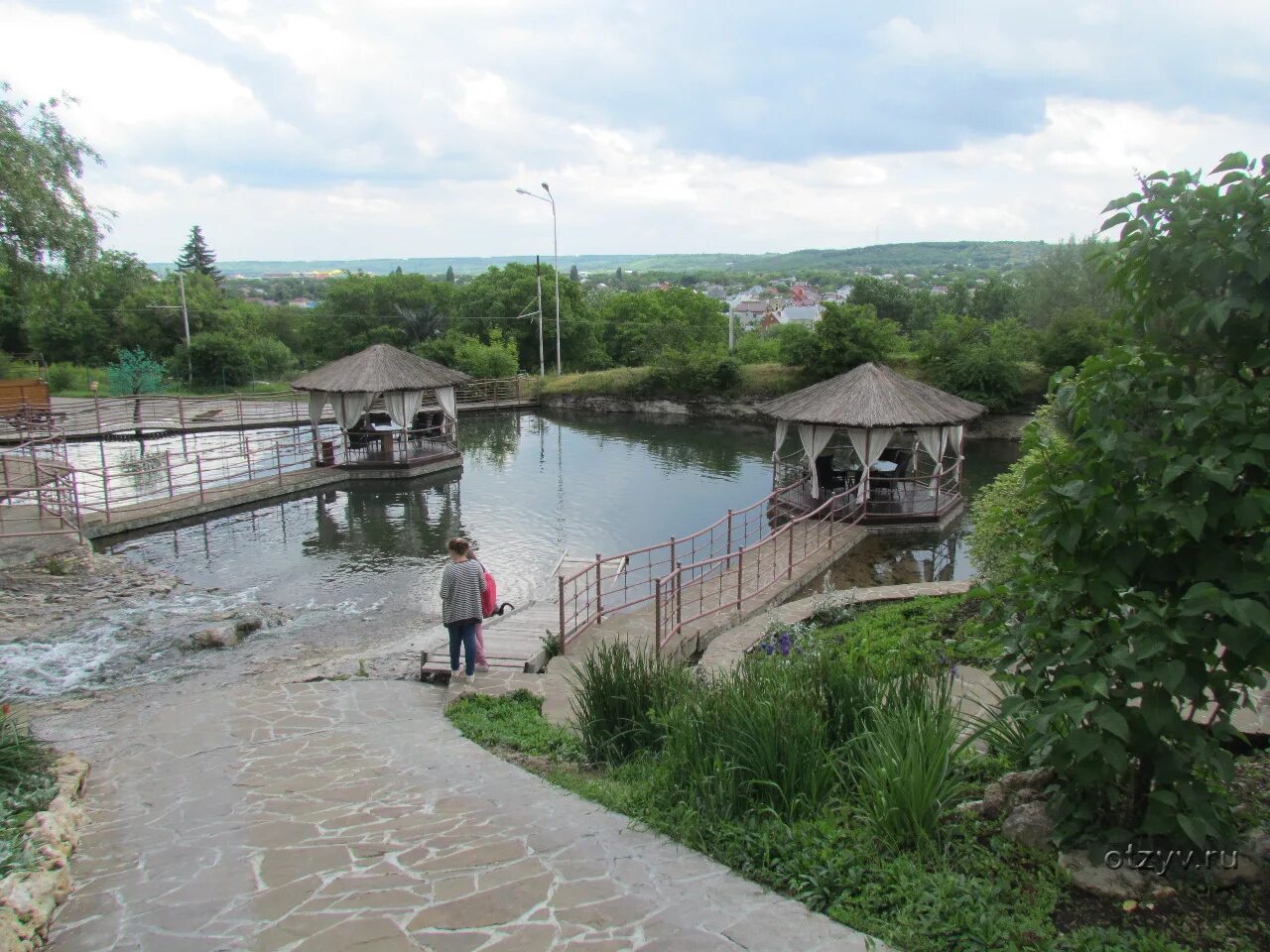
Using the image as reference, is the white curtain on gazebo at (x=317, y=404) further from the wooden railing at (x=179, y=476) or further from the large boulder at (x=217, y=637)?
the large boulder at (x=217, y=637)

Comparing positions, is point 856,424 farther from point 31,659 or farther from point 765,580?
point 31,659

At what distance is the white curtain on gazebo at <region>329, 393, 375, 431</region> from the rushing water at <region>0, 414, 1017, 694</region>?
A: 218cm

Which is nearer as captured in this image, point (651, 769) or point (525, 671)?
point (651, 769)

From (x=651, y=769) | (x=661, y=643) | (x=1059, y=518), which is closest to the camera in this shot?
(x=1059, y=518)

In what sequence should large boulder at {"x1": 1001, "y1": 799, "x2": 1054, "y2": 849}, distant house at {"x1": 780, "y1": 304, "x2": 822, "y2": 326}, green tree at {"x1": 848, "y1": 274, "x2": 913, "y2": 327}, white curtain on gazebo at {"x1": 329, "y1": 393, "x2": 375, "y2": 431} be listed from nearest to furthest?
large boulder at {"x1": 1001, "y1": 799, "x2": 1054, "y2": 849}
white curtain on gazebo at {"x1": 329, "y1": 393, "x2": 375, "y2": 431}
green tree at {"x1": 848, "y1": 274, "x2": 913, "y2": 327}
distant house at {"x1": 780, "y1": 304, "x2": 822, "y2": 326}

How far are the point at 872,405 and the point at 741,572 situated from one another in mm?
7380

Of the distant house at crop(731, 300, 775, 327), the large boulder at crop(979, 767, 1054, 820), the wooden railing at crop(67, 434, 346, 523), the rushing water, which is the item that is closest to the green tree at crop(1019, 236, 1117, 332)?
the rushing water

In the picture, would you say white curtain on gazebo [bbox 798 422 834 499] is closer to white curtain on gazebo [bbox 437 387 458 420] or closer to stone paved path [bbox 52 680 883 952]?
white curtain on gazebo [bbox 437 387 458 420]

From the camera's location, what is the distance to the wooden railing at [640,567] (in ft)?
33.4

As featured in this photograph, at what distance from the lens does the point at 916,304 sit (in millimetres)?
76188

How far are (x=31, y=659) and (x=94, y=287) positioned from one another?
49.1 feet

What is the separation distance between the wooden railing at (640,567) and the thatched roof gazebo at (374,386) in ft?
30.6

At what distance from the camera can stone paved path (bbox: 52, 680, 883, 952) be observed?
12.0 ft

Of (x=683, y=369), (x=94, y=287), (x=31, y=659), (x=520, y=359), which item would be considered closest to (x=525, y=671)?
(x=31, y=659)
